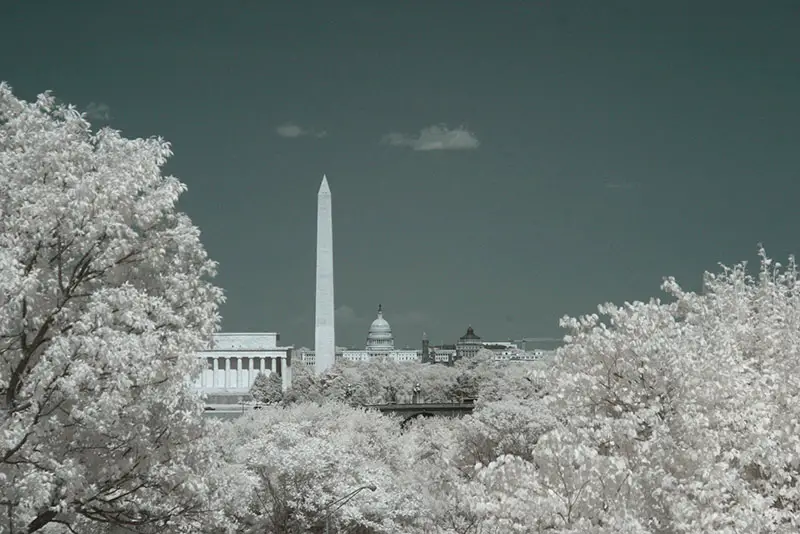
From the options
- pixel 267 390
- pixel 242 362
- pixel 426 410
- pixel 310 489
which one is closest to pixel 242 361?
pixel 242 362

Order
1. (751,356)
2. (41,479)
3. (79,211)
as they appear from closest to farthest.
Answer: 1. (41,479)
2. (79,211)
3. (751,356)

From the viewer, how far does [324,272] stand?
105438 mm

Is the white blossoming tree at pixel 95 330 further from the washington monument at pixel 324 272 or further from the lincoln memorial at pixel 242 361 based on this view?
the lincoln memorial at pixel 242 361

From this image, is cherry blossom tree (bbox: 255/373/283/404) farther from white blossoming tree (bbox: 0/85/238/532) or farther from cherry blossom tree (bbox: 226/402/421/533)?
white blossoming tree (bbox: 0/85/238/532)

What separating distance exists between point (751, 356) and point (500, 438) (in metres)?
36.1

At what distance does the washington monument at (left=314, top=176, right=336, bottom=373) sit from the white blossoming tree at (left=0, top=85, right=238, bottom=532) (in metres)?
83.7

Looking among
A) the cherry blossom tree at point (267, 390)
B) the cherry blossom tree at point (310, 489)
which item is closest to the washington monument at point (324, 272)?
the cherry blossom tree at point (267, 390)

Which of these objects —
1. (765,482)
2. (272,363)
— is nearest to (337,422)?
(765,482)

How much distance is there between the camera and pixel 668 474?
17.3 meters

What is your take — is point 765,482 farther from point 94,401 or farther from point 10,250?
point 10,250

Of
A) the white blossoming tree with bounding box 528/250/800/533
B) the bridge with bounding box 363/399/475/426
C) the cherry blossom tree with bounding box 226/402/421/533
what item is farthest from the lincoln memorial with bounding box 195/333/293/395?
the white blossoming tree with bounding box 528/250/800/533

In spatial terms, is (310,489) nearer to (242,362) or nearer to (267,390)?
(267,390)

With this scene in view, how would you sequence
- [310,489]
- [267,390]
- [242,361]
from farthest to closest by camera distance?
[242,361]
[267,390]
[310,489]

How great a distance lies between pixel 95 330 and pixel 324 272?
3519 inches
